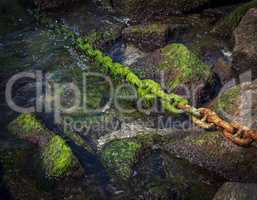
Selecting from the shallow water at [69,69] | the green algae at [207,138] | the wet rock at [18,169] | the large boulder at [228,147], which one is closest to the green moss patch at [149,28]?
the shallow water at [69,69]

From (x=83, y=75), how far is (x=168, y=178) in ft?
11.3

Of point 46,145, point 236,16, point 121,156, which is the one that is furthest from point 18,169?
point 236,16

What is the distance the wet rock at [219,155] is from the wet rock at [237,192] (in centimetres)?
78

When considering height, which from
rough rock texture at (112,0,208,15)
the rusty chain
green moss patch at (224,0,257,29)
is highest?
rough rock texture at (112,0,208,15)

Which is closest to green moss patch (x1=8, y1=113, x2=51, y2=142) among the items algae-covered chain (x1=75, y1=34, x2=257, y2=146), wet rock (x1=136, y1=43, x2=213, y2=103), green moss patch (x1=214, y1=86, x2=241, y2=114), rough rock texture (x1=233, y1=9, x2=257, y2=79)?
algae-covered chain (x1=75, y1=34, x2=257, y2=146)

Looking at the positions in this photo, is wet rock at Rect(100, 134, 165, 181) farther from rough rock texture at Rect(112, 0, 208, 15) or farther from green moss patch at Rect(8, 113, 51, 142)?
rough rock texture at Rect(112, 0, 208, 15)

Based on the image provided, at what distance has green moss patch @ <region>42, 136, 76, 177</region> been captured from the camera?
21.1ft

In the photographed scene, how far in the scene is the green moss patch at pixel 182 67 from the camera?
27.0ft

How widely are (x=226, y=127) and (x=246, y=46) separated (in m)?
2.67

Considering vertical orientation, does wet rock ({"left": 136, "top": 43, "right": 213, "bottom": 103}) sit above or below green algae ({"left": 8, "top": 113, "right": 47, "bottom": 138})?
above

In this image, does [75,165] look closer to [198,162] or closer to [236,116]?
[198,162]

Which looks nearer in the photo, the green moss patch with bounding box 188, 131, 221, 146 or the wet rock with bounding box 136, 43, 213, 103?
the green moss patch with bounding box 188, 131, 221, 146

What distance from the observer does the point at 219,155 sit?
660cm

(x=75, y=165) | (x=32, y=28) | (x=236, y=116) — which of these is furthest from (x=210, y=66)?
(x=32, y=28)
